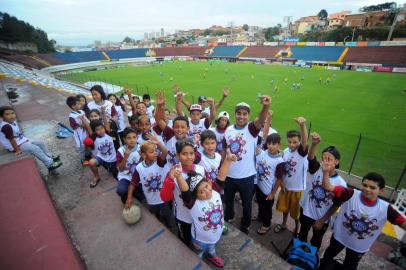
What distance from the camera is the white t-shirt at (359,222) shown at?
299 centimetres

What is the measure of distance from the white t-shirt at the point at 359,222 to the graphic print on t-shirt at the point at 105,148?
443cm

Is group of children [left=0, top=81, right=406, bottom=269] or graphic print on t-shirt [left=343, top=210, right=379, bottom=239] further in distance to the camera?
graphic print on t-shirt [left=343, top=210, right=379, bottom=239]

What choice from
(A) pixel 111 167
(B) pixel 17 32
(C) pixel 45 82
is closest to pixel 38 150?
(A) pixel 111 167

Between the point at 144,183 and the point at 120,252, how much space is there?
3.40ft

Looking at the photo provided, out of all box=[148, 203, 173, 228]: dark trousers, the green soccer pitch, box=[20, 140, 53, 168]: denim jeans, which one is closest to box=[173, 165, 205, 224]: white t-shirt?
box=[148, 203, 173, 228]: dark trousers

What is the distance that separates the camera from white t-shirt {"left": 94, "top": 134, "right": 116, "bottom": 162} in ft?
15.0

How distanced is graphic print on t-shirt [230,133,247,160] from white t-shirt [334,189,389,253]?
1715 mm

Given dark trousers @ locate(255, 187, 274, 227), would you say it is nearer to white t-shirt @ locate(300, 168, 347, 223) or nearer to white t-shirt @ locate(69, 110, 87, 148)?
white t-shirt @ locate(300, 168, 347, 223)

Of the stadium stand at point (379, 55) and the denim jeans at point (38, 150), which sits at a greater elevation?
the denim jeans at point (38, 150)

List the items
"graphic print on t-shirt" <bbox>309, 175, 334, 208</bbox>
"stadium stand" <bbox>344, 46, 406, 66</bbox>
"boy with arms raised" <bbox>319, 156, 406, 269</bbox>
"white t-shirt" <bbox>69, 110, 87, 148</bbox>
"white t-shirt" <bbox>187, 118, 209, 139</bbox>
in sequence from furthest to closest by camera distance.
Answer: "stadium stand" <bbox>344, 46, 406, 66</bbox> < "white t-shirt" <bbox>187, 118, 209, 139</bbox> < "white t-shirt" <bbox>69, 110, 87, 148</bbox> < "graphic print on t-shirt" <bbox>309, 175, 334, 208</bbox> < "boy with arms raised" <bbox>319, 156, 406, 269</bbox>

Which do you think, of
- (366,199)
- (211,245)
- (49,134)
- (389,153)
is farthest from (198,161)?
(389,153)

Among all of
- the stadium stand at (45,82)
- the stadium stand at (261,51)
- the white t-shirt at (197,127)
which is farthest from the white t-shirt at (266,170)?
the stadium stand at (261,51)

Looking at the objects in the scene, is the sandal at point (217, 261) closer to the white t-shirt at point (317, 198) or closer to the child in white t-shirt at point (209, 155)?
the child in white t-shirt at point (209, 155)

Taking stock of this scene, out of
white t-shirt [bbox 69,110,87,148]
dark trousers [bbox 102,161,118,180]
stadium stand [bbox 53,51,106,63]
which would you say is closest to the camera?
dark trousers [bbox 102,161,118,180]
